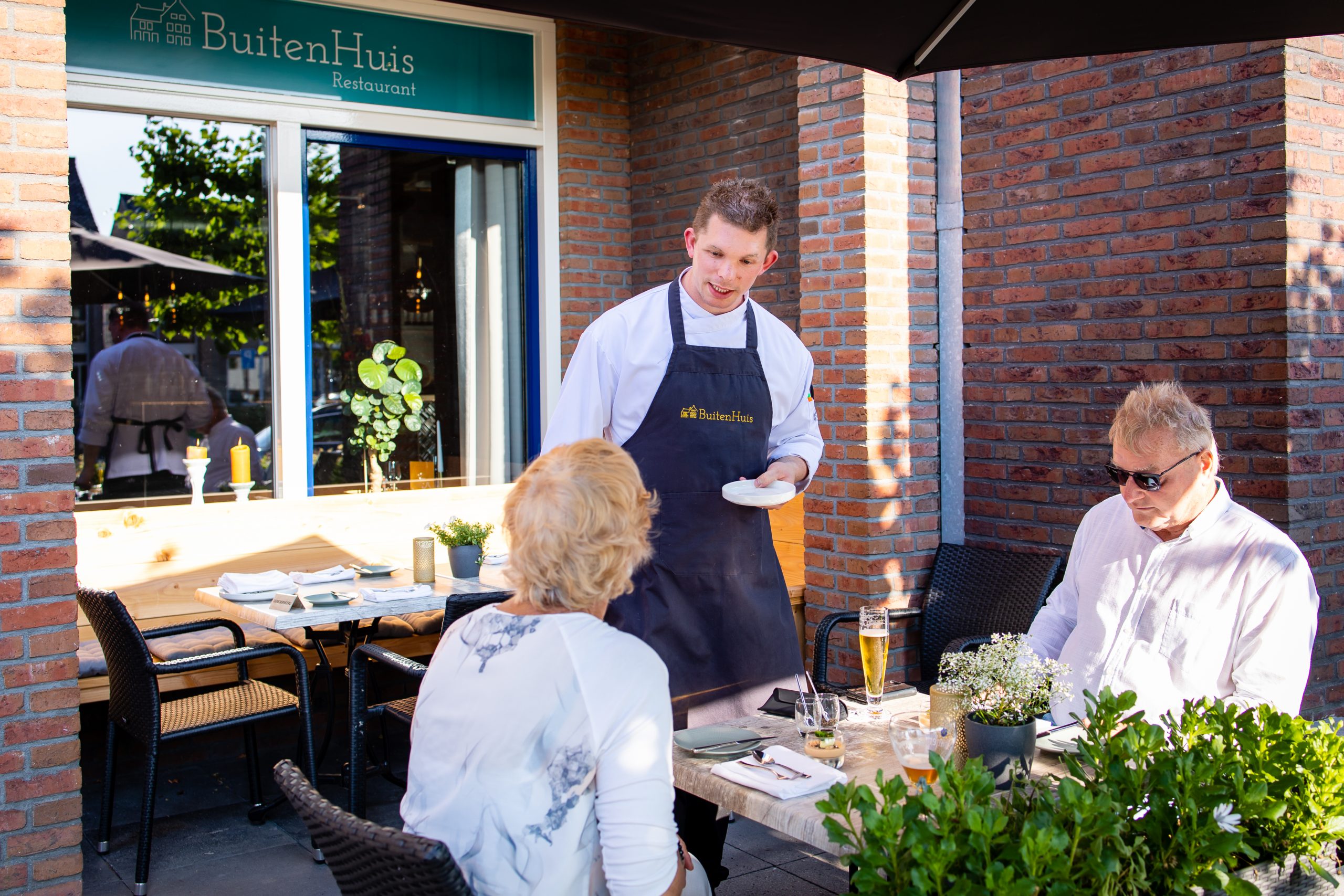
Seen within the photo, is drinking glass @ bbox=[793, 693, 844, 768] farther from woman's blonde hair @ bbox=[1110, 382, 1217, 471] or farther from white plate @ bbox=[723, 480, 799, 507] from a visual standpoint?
woman's blonde hair @ bbox=[1110, 382, 1217, 471]

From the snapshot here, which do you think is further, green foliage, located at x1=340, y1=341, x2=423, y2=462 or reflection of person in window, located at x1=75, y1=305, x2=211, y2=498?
green foliage, located at x1=340, y1=341, x2=423, y2=462

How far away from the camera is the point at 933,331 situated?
4926 mm

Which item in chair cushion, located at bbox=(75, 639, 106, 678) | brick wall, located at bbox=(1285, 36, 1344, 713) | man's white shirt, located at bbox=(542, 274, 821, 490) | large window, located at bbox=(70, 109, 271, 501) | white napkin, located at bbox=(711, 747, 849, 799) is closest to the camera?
white napkin, located at bbox=(711, 747, 849, 799)

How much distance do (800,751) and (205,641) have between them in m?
3.45

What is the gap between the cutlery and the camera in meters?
2.12

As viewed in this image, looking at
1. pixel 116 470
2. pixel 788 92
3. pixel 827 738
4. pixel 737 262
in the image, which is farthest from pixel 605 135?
pixel 827 738

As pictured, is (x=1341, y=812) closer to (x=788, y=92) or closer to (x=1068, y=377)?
(x=1068, y=377)

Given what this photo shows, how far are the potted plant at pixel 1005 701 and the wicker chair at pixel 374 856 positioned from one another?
37.5 inches

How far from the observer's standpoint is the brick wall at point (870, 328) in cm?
473

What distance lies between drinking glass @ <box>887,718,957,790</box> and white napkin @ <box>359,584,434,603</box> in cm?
257

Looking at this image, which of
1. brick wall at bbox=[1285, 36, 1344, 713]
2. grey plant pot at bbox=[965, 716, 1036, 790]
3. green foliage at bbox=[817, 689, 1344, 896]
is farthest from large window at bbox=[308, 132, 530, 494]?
green foliage at bbox=[817, 689, 1344, 896]

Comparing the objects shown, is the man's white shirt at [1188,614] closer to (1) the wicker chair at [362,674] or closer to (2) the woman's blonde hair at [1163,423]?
(2) the woman's blonde hair at [1163,423]

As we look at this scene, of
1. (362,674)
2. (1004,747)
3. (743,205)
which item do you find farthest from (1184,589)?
(362,674)

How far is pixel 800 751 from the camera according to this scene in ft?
7.54
